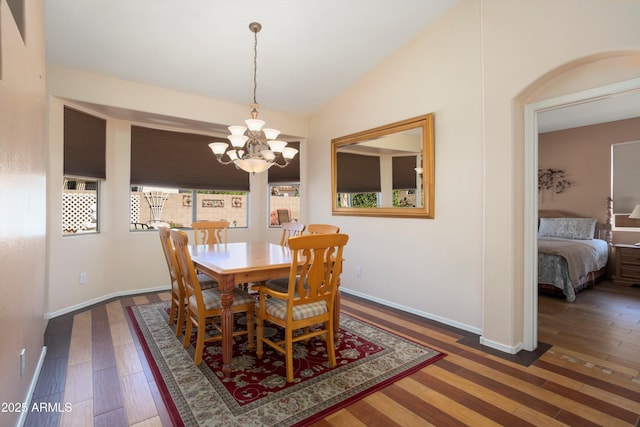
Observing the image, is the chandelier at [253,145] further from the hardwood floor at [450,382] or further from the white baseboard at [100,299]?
the white baseboard at [100,299]

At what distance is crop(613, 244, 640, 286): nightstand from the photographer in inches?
185

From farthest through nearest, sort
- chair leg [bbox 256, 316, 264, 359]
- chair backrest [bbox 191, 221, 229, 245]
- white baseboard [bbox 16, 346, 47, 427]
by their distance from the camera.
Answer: chair backrest [bbox 191, 221, 229, 245], chair leg [bbox 256, 316, 264, 359], white baseboard [bbox 16, 346, 47, 427]

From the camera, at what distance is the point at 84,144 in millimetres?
3701

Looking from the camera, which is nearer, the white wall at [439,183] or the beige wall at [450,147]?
the beige wall at [450,147]

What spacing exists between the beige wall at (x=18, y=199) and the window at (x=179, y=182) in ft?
7.19

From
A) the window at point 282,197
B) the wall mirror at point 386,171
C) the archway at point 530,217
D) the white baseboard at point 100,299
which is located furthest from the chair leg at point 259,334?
the window at point 282,197

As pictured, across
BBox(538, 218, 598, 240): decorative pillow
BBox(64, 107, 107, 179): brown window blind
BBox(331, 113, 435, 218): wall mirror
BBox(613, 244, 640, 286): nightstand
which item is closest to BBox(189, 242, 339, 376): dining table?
BBox(331, 113, 435, 218): wall mirror

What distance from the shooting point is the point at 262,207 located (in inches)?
216

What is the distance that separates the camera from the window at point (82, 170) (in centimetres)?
354

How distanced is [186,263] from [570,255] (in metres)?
4.78

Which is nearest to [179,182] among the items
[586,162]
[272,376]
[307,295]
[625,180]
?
[307,295]

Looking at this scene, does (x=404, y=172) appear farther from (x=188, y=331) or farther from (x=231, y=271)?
(x=188, y=331)

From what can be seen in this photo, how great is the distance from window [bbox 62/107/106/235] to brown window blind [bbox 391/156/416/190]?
381 centimetres

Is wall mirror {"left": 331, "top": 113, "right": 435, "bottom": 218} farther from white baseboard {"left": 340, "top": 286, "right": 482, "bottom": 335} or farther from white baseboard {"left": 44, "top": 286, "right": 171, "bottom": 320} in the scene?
white baseboard {"left": 44, "top": 286, "right": 171, "bottom": 320}
